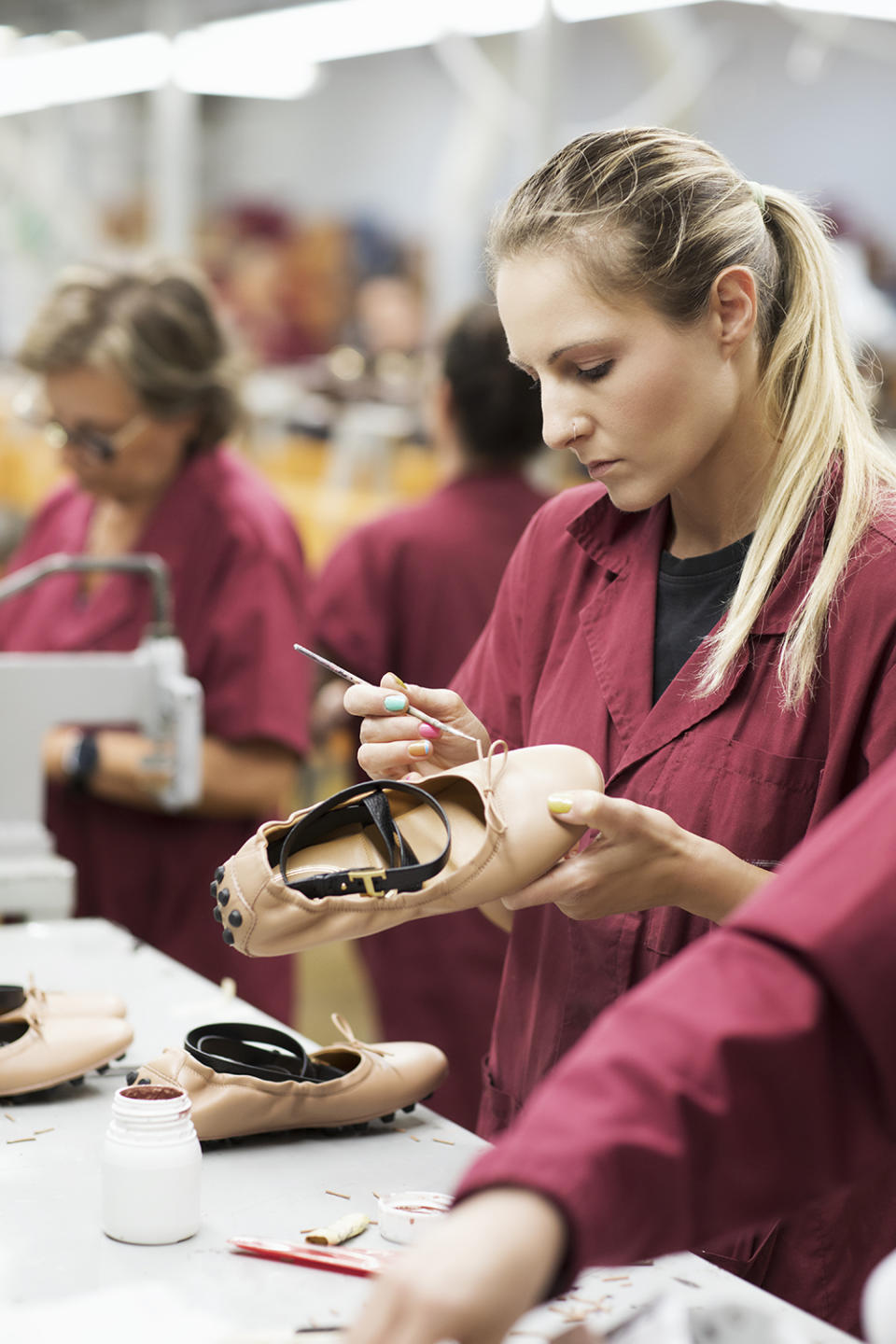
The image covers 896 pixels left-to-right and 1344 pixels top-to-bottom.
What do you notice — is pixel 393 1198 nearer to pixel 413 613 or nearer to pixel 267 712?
pixel 267 712

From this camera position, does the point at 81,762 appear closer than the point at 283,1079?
No

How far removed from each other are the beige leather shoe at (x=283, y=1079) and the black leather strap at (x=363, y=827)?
21 centimetres

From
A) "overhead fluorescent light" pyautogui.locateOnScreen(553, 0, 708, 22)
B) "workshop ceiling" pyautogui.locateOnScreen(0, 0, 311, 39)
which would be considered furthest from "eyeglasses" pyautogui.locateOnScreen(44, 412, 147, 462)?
"workshop ceiling" pyautogui.locateOnScreen(0, 0, 311, 39)

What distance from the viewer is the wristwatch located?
2.57 metres

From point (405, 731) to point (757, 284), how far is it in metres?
0.56

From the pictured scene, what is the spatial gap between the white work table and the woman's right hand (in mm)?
361

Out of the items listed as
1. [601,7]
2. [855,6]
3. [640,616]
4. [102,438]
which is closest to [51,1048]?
[640,616]

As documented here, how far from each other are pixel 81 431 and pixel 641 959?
1.61 meters

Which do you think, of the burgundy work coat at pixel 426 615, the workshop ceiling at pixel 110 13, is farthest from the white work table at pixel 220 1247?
the workshop ceiling at pixel 110 13

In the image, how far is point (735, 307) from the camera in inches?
56.4

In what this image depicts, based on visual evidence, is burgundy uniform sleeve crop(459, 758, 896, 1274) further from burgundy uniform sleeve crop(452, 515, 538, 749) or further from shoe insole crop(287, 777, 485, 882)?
burgundy uniform sleeve crop(452, 515, 538, 749)

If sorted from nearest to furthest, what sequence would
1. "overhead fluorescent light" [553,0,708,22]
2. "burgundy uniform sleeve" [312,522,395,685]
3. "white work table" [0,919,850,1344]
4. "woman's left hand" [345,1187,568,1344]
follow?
1. "woman's left hand" [345,1187,568,1344]
2. "white work table" [0,919,850,1344]
3. "burgundy uniform sleeve" [312,522,395,685]
4. "overhead fluorescent light" [553,0,708,22]

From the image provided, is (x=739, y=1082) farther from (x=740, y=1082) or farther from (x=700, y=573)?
(x=700, y=573)

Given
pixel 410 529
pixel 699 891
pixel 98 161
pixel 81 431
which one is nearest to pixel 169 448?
pixel 81 431
